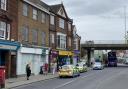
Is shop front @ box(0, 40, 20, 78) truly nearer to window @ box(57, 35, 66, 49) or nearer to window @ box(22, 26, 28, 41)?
window @ box(22, 26, 28, 41)

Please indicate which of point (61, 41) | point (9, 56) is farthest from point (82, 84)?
point (61, 41)

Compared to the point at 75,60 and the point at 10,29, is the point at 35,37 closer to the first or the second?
the point at 10,29

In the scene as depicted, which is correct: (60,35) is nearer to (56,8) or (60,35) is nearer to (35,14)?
(56,8)

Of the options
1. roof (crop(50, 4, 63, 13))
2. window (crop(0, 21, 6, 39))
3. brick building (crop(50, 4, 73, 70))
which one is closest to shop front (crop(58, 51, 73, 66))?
brick building (crop(50, 4, 73, 70))

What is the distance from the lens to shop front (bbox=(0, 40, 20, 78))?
35.1 meters

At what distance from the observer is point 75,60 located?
71.6 meters

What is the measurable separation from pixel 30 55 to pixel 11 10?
753 centimetres

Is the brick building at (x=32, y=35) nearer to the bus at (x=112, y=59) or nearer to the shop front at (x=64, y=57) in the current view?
the shop front at (x=64, y=57)

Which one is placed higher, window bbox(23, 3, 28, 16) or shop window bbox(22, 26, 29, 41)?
window bbox(23, 3, 28, 16)

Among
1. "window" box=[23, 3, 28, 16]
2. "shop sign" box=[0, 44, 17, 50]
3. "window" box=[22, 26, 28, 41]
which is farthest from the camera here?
"window" box=[23, 3, 28, 16]

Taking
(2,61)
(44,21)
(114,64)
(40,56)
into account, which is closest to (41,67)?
(40,56)

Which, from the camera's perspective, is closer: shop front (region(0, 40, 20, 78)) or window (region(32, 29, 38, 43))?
shop front (region(0, 40, 20, 78))

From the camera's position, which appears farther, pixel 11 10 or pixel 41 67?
pixel 41 67

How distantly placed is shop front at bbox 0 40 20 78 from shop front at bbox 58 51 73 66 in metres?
19.9
